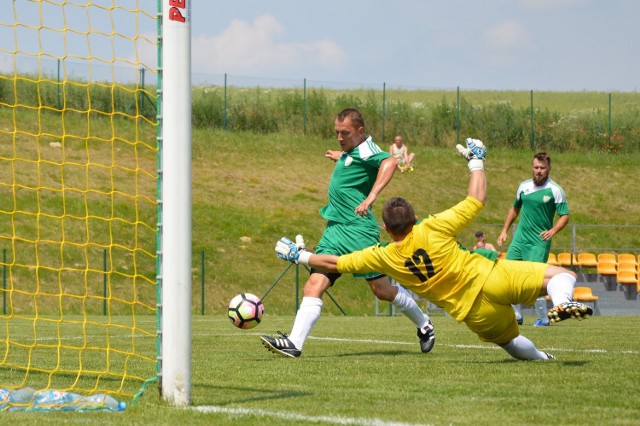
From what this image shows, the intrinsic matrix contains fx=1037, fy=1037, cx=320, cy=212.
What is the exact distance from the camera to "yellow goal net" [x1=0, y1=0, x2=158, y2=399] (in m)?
6.80

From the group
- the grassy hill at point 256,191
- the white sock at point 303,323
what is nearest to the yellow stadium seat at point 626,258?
the grassy hill at point 256,191

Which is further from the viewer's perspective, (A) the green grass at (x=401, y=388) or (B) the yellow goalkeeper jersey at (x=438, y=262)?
(B) the yellow goalkeeper jersey at (x=438, y=262)

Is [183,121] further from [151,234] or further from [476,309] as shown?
[151,234]

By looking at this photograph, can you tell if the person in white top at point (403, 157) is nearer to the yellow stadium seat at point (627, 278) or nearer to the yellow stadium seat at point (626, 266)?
the yellow stadium seat at point (626, 266)

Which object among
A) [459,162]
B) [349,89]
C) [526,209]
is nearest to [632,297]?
[526,209]

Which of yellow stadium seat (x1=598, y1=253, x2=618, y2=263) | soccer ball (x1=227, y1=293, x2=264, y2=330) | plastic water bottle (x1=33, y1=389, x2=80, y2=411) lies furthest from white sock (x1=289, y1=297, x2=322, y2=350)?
yellow stadium seat (x1=598, y1=253, x2=618, y2=263)

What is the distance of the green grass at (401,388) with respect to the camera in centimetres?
496

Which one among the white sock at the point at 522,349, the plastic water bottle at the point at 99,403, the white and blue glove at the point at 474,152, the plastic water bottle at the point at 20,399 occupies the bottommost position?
the white sock at the point at 522,349

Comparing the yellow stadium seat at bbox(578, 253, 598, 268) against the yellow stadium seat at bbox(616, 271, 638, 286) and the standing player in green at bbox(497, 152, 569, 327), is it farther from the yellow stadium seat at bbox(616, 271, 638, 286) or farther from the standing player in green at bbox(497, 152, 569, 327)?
the standing player in green at bbox(497, 152, 569, 327)

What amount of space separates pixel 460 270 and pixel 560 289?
0.67m

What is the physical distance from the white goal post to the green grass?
0.80 feet

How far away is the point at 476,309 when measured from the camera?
693 cm

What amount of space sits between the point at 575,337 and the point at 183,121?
7208 mm

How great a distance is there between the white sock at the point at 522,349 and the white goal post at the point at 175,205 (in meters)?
3.04
